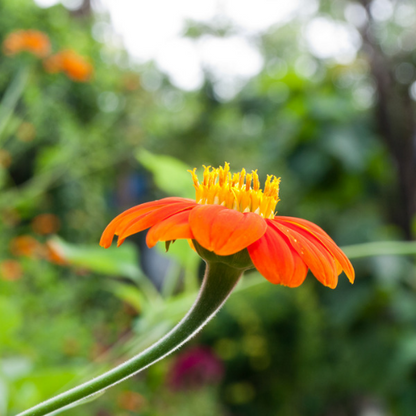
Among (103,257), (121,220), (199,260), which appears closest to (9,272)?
(199,260)

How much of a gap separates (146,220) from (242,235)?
6 cm

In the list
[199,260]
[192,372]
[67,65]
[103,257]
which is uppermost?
[67,65]

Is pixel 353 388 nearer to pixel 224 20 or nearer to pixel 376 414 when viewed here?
pixel 376 414

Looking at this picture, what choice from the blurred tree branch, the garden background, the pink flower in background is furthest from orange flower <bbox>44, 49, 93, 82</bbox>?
the pink flower in background

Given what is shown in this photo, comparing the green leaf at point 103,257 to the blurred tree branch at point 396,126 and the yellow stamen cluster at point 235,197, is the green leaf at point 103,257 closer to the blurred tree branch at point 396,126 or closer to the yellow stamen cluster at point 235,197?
the yellow stamen cluster at point 235,197

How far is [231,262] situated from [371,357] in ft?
7.10

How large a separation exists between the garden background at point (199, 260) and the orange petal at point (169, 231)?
1.18 feet

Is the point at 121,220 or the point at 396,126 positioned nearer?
the point at 121,220

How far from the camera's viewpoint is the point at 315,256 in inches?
9.2

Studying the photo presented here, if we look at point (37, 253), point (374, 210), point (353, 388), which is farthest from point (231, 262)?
point (374, 210)

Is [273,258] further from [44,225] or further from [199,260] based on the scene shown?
[44,225]

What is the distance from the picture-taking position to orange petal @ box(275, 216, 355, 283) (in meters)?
0.25

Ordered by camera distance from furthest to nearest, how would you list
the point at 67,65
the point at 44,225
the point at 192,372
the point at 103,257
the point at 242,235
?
1. the point at 192,372
2. the point at 44,225
3. the point at 67,65
4. the point at 103,257
5. the point at 242,235

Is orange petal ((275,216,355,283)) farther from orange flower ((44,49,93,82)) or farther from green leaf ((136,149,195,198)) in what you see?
orange flower ((44,49,93,82))
